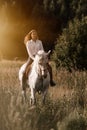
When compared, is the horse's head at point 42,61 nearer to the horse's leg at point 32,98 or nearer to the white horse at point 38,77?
the white horse at point 38,77

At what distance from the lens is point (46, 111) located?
1248 centimetres

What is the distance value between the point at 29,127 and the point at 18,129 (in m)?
0.30

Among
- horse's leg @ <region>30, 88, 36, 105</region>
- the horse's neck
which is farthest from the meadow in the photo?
the horse's neck

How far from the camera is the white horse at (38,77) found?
1327 centimetres

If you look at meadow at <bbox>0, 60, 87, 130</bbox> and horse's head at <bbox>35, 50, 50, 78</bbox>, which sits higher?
horse's head at <bbox>35, 50, 50, 78</bbox>

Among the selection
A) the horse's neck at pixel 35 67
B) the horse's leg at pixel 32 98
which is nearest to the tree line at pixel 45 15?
the horse's neck at pixel 35 67

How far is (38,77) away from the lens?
1391cm

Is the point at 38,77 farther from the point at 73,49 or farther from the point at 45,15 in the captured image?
the point at 45,15

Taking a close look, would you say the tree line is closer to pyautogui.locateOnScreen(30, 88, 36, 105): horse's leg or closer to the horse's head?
pyautogui.locateOnScreen(30, 88, 36, 105): horse's leg

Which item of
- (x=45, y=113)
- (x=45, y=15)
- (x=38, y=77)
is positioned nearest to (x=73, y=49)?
(x=38, y=77)

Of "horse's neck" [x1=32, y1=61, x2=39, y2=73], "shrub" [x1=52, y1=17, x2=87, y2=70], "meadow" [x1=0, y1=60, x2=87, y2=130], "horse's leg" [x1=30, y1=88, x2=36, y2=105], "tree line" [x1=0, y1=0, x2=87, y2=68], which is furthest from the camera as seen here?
"tree line" [x1=0, y1=0, x2=87, y2=68]

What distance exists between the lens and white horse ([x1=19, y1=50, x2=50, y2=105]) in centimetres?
1327

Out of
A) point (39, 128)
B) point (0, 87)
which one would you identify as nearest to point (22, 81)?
point (0, 87)

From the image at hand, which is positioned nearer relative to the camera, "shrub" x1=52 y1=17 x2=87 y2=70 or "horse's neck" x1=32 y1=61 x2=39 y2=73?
"horse's neck" x1=32 y1=61 x2=39 y2=73
